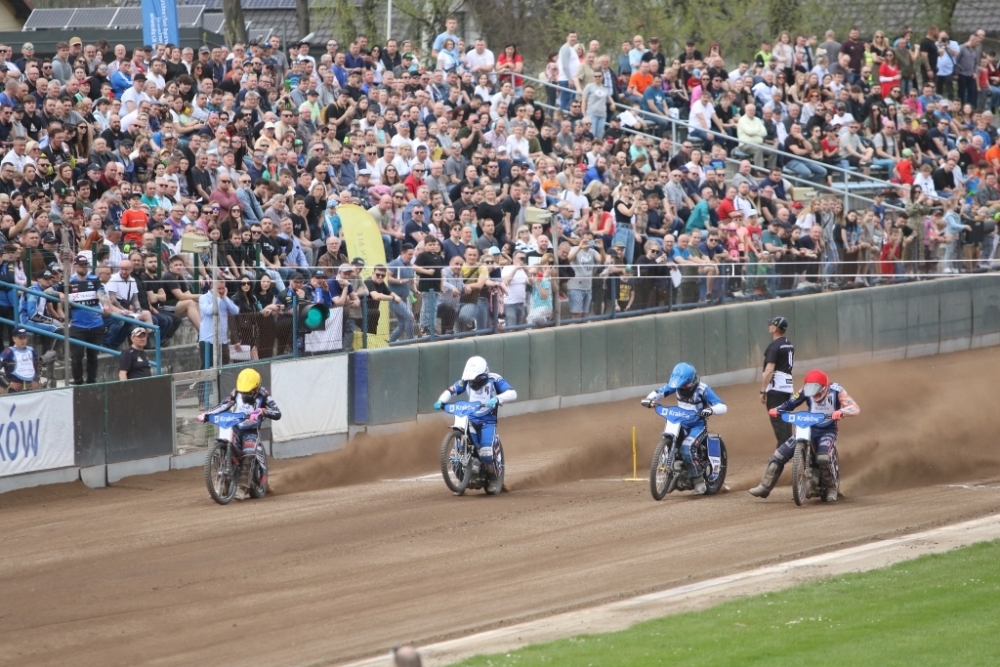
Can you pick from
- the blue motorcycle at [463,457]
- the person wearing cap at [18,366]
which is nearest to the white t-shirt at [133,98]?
the person wearing cap at [18,366]

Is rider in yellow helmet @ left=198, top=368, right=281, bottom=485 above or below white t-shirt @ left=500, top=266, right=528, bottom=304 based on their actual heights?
below

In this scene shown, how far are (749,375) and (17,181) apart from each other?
44.2 ft

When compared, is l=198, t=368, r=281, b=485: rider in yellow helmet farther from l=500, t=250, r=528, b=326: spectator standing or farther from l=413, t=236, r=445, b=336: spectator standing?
l=500, t=250, r=528, b=326: spectator standing

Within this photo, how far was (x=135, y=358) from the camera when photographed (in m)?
19.1

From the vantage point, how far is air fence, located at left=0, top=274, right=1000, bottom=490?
18.2 meters

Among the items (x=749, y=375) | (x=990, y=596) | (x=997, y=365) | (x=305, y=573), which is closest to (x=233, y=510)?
(x=305, y=573)

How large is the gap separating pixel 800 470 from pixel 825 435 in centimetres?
51

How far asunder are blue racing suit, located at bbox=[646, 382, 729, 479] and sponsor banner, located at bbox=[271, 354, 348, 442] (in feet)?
19.5

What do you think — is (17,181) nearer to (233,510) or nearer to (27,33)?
(233,510)

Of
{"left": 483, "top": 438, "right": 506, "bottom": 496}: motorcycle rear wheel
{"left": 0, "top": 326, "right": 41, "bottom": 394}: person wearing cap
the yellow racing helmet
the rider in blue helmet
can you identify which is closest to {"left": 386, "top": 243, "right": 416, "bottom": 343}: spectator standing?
the yellow racing helmet

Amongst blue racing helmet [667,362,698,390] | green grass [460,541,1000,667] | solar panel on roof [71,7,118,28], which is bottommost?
green grass [460,541,1000,667]

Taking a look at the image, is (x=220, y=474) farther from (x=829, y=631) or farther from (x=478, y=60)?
(x=478, y=60)

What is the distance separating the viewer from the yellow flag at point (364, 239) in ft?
70.8

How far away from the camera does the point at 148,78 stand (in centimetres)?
2294
